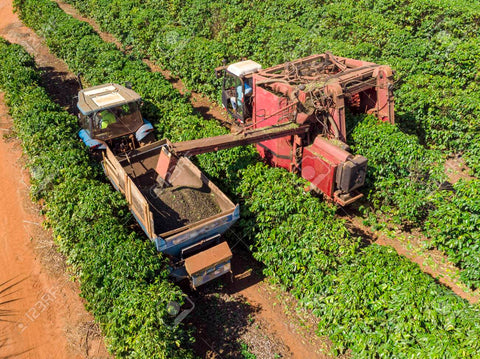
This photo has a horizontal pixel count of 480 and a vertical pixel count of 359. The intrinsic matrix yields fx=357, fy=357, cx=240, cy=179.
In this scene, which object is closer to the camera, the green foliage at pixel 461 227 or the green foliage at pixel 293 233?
the green foliage at pixel 293 233

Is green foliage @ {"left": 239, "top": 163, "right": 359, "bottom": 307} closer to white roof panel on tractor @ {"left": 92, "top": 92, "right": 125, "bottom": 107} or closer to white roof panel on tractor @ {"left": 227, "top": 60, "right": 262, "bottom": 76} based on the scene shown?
white roof panel on tractor @ {"left": 227, "top": 60, "right": 262, "bottom": 76}

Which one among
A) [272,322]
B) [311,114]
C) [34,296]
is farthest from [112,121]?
[272,322]

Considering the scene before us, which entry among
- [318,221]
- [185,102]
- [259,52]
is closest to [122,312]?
[318,221]

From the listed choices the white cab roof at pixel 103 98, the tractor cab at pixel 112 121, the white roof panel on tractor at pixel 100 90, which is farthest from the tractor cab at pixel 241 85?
the white roof panel on tractor at pixel 100 90

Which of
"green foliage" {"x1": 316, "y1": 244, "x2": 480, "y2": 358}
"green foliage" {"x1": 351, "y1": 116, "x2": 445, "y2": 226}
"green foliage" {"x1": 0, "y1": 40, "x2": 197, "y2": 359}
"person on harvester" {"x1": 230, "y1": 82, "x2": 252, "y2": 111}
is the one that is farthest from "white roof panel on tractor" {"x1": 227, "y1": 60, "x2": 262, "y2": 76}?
"green foliage" {"x1": 316, "y1": 244, "x2": 480, "y2": 358}

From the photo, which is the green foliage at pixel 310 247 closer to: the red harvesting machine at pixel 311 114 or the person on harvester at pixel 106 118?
the red harvesting machine at pixel 311 114

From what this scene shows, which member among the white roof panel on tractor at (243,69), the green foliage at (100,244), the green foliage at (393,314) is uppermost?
the white roof panel on tractor at (243,69)

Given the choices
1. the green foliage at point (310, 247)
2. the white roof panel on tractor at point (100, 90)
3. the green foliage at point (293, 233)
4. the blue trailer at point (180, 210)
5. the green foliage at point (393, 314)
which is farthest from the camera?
the white roof panel on tractor at point (100, 90)
